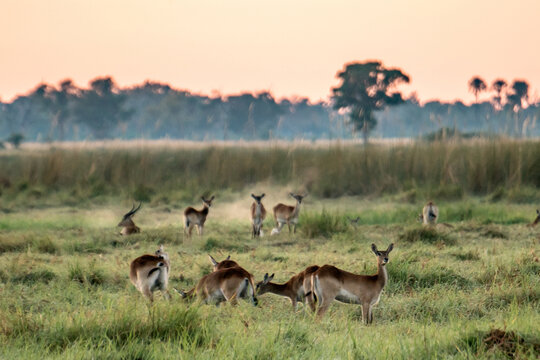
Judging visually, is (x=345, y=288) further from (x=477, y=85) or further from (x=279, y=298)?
(x=477, y=85)

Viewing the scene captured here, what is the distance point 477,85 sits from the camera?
41.9 meters

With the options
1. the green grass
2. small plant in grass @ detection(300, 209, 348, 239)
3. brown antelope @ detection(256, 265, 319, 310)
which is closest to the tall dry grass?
the green grass

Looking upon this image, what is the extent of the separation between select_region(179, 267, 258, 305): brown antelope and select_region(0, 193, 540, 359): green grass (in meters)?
0.09

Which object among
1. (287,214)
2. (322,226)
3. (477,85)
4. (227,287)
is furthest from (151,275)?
(477,85)

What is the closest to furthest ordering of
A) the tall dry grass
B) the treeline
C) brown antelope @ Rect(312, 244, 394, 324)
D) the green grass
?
1. the green grass
2. brown antelope @ Rect(312, 244, 394, 324)
3. the tall dry grass
4. the treeline

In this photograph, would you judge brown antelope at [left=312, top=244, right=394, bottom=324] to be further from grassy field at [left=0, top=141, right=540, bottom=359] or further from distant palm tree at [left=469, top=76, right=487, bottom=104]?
distant palm tree at [left=469, top=76, right=487, bottom=104]

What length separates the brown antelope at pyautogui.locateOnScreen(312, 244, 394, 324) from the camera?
15.0ft

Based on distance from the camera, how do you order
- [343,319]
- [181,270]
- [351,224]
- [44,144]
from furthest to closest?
[44,144], [351,224], [181,270], [343,319]

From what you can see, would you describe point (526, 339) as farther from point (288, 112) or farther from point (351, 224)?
point (288, 112)

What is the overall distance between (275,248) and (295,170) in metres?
6.87

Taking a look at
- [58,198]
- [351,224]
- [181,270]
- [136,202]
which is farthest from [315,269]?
[58,198]

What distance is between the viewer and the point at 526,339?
3.65m

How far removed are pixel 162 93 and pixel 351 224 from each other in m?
51.9

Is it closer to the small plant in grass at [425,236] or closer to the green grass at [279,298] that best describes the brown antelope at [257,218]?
the green grass at [279,298]
